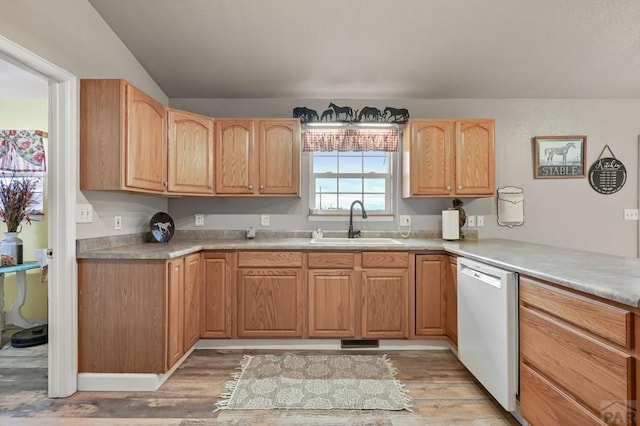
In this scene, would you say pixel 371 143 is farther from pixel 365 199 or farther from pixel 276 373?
pixel 276 373

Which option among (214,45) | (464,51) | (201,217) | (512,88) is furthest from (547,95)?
(201,217)

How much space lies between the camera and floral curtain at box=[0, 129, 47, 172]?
3105mm

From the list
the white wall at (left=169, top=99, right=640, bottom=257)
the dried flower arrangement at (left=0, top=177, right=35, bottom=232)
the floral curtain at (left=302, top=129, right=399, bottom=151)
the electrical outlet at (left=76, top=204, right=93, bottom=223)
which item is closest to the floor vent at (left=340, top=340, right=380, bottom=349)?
the white wall at (left=169, top=99, right=640, bottom=257)

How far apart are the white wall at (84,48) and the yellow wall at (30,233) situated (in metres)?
1.42

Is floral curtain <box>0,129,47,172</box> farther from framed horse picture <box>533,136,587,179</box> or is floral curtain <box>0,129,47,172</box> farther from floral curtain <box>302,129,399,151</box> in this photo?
framed horse picture <box>533,136,587,179</box>

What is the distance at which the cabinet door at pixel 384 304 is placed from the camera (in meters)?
2.63

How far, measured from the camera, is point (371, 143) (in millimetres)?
3109

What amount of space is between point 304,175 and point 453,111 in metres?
1.71

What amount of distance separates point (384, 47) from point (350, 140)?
0.86m

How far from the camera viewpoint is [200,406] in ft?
6.19

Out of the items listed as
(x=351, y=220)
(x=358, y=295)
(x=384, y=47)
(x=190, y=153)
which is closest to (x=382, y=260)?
(x=358, y=295)

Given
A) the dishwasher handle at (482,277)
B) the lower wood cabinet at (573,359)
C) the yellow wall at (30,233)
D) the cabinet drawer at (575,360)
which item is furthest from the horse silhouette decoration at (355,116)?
the yellow wall at (30,233)

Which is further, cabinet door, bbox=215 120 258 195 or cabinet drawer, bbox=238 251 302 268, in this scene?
cabinet door, bbox=215 120 258 195

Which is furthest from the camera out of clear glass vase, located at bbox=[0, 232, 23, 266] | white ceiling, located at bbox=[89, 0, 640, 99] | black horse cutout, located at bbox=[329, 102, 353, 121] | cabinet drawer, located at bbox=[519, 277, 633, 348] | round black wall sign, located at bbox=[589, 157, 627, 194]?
round black wall sign, located at bbox=[589, 157, 627, 194]
